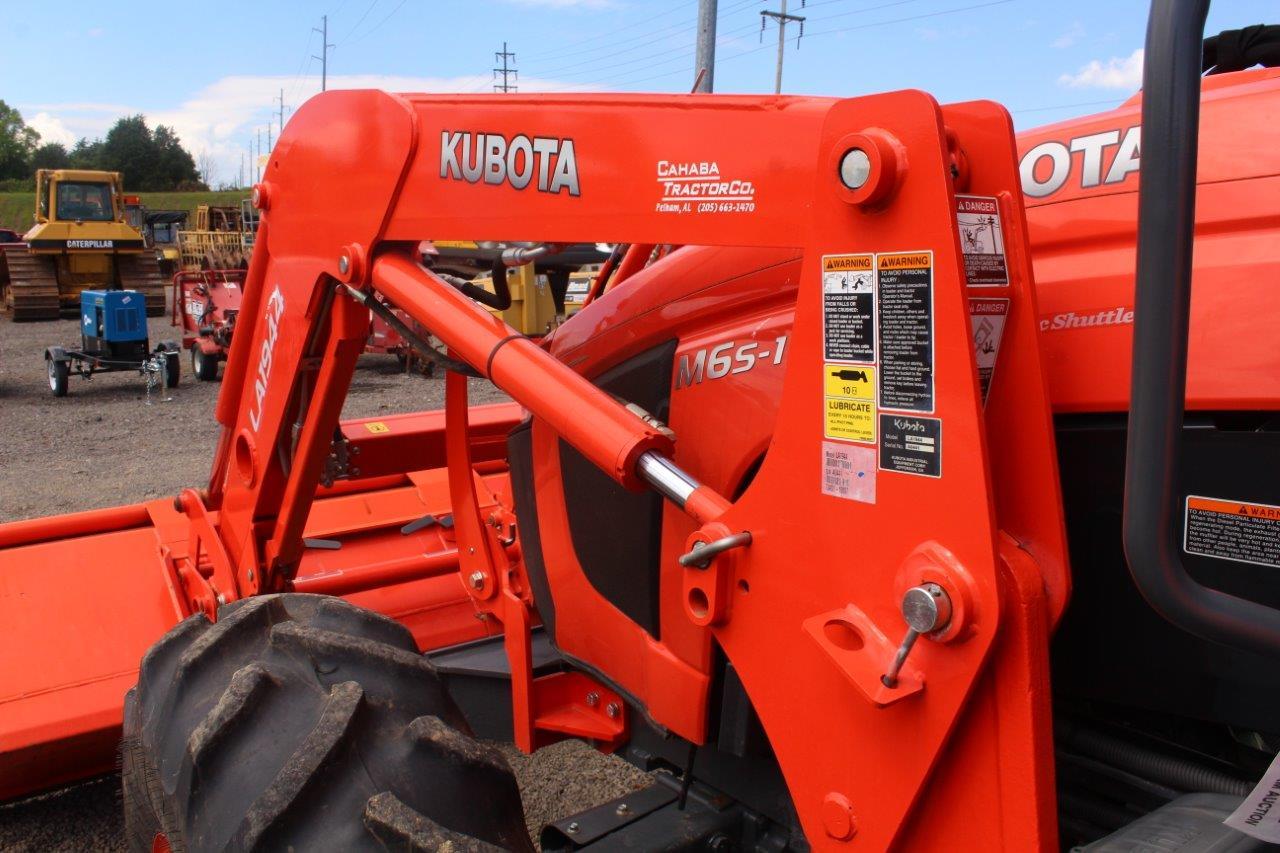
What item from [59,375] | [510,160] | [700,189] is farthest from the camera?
[59,375]

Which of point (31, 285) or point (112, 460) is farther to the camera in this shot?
point (31, 285)

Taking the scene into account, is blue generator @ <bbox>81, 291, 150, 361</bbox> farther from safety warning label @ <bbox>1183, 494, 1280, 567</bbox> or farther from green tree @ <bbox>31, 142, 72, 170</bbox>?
green tree @ <bbox>31, 142, 72, 170</bbox>

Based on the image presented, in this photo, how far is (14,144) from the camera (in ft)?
235

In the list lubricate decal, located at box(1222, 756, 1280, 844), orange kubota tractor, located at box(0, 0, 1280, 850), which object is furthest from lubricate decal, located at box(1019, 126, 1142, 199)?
lubricate decal, located at box(1222, 756, 1280, 844)

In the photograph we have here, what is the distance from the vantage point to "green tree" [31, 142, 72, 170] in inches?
2847

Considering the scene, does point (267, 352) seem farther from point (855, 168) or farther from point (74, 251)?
point (74, 251)

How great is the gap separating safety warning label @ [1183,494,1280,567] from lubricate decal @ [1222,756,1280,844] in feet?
0.91

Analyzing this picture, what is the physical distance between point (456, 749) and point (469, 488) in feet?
3.42

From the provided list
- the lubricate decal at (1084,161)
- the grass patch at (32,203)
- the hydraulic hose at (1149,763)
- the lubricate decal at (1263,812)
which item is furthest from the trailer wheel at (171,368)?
the grass patch at (32,203)

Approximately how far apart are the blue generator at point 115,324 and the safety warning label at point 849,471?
460 inches

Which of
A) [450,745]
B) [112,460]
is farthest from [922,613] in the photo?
[112,460]

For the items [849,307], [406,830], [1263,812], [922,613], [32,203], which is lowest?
[406,830]

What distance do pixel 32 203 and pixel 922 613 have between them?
57116 millimetres

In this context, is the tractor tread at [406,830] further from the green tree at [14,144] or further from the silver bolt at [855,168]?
the green tree at [14,144]
